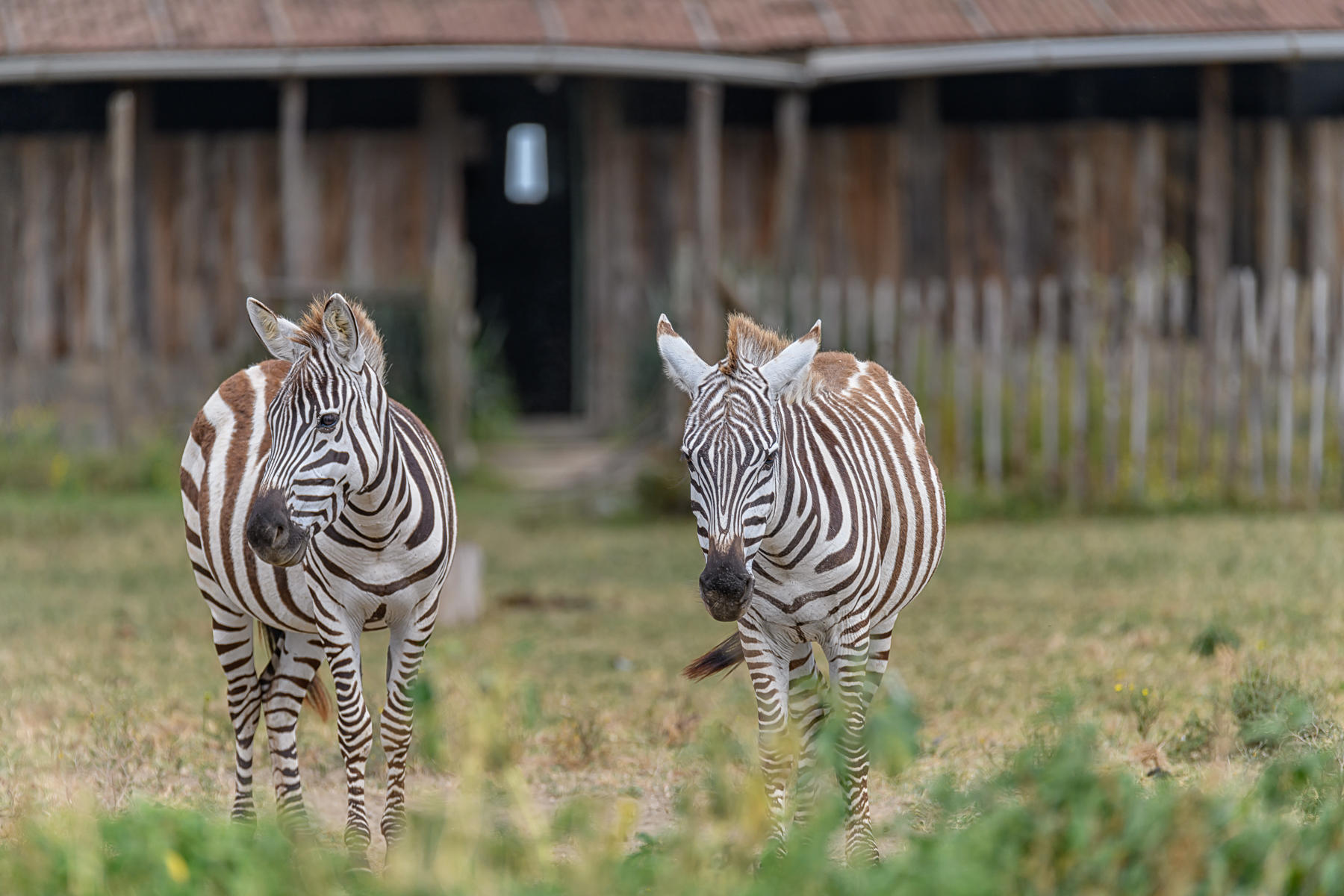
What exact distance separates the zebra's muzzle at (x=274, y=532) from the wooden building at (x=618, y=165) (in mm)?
9928

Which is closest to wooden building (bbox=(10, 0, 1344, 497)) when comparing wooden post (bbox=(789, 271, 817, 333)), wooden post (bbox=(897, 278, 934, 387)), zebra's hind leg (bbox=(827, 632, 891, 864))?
wooden post (bbox=(789, 271, 817, 333))

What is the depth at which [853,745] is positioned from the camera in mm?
4734

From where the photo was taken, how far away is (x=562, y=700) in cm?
733

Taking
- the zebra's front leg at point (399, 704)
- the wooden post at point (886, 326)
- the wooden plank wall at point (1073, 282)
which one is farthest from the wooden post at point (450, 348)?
the zebra's front leg at point (399, 704)

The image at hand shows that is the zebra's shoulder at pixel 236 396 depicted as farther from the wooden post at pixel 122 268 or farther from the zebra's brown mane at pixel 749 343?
the wooden post at pixel 122 268

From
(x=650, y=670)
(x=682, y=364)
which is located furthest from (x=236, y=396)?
(x=650, y=670)

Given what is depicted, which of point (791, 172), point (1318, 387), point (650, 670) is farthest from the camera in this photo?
point (791, 172)

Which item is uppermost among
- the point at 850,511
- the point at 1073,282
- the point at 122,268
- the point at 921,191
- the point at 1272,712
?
the point at 921,191

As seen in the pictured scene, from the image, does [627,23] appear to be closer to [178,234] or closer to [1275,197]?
[178,234]

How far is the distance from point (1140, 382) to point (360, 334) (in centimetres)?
870

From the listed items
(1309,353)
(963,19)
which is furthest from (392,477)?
(963,19)

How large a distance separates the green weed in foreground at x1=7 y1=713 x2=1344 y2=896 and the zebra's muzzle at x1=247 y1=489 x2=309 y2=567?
734 mm

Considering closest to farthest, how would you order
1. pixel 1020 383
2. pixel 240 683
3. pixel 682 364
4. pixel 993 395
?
pixel 682 364 < pixel 240 683 < pixel 1020 383 < pixel 993 395

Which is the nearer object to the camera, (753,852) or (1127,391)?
(753,852)
